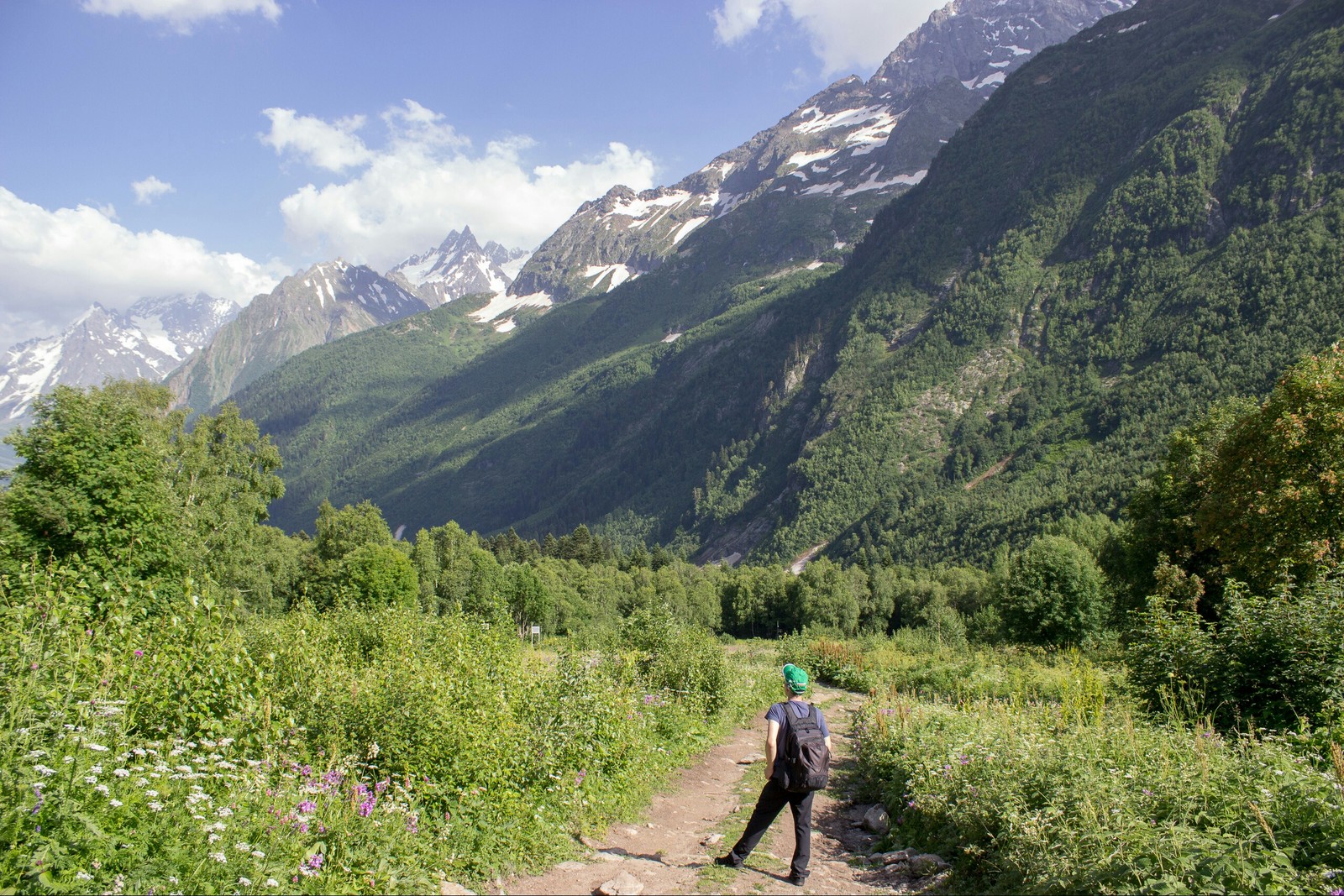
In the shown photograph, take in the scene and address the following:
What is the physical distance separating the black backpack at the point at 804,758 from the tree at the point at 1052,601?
34786 mm

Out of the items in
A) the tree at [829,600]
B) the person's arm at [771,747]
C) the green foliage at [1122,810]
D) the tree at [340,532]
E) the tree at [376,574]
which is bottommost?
the tree at [829,600]

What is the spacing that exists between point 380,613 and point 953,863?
39.5 ft

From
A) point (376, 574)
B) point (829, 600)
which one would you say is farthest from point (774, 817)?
point (829, 600)

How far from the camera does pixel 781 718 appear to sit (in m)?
8.74

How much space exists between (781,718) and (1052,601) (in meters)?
35.7

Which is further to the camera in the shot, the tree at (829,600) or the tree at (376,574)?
the tree at (829,600)

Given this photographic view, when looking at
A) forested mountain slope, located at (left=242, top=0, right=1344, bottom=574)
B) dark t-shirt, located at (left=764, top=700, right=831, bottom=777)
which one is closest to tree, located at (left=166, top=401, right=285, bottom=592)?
dark t-shirt, located at (left=764, top=700, right=831, bottom=777)

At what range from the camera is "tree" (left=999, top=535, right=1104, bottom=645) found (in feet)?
127

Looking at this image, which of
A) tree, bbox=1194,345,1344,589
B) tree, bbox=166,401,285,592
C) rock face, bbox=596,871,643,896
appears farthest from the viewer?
tree, bbox=166,401,285,592

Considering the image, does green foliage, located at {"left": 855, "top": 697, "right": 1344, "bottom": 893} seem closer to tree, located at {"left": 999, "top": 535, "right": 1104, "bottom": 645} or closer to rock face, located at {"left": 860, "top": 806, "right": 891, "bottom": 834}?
rock face, located at {"left": 860, "top": 806, "right": 891, "bottom": 834}

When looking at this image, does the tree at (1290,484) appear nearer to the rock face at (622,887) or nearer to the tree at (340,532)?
the rock face at (622,887)

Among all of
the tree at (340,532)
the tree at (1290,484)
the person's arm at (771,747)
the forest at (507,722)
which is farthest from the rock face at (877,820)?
the tree at (340,532)

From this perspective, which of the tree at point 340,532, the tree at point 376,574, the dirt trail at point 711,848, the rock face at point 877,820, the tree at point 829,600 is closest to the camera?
the dirt trail at point 711,848

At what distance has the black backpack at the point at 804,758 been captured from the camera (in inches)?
329
